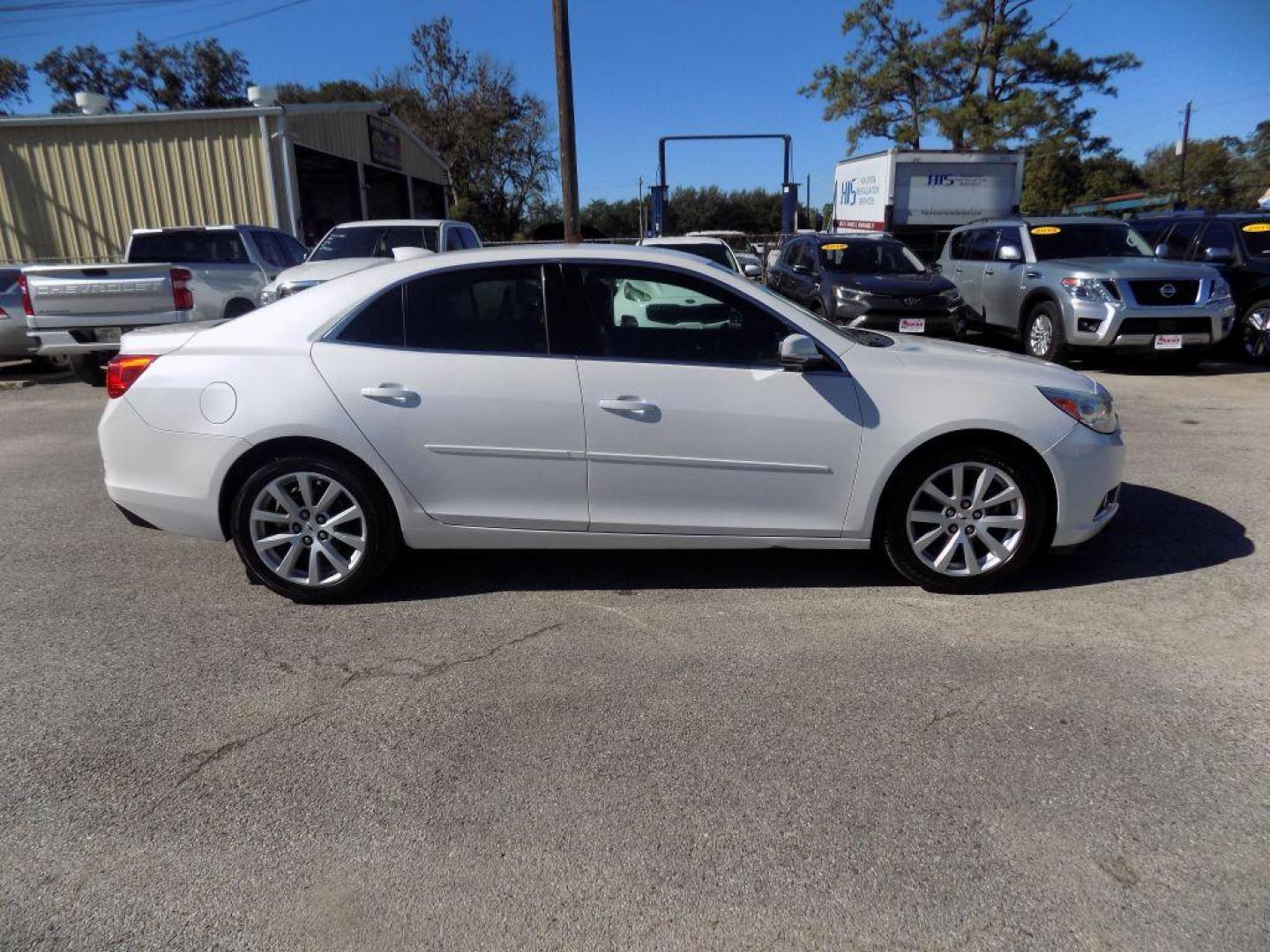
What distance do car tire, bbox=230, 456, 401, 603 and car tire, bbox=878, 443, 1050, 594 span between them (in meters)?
2.37

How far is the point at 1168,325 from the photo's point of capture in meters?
9.84

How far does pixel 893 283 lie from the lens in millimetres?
11008

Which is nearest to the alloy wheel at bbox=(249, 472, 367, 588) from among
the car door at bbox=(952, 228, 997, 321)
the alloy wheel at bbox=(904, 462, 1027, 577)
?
the alloy wheel at bbox=(904, 462, 1027, 577)

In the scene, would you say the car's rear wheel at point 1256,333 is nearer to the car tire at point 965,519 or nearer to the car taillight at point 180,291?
the car tire at point 965,519

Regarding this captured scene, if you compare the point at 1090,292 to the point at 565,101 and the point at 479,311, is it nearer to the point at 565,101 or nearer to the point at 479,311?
the point at 479,311

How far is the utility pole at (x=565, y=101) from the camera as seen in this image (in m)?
15.4

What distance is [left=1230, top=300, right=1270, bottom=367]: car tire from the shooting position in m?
10.7

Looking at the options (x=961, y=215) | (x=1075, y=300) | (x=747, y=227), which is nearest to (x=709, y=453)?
(x=1075, y=300)

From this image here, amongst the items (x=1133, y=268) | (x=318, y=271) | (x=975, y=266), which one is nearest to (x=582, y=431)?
(x=318, y=271)

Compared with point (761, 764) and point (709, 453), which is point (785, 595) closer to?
point (709, 453)

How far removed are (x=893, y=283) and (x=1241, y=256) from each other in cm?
433

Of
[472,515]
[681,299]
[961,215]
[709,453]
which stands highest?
[961,215]

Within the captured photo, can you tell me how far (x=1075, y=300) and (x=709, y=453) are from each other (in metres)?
7.98

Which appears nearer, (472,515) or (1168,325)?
(472,515)
